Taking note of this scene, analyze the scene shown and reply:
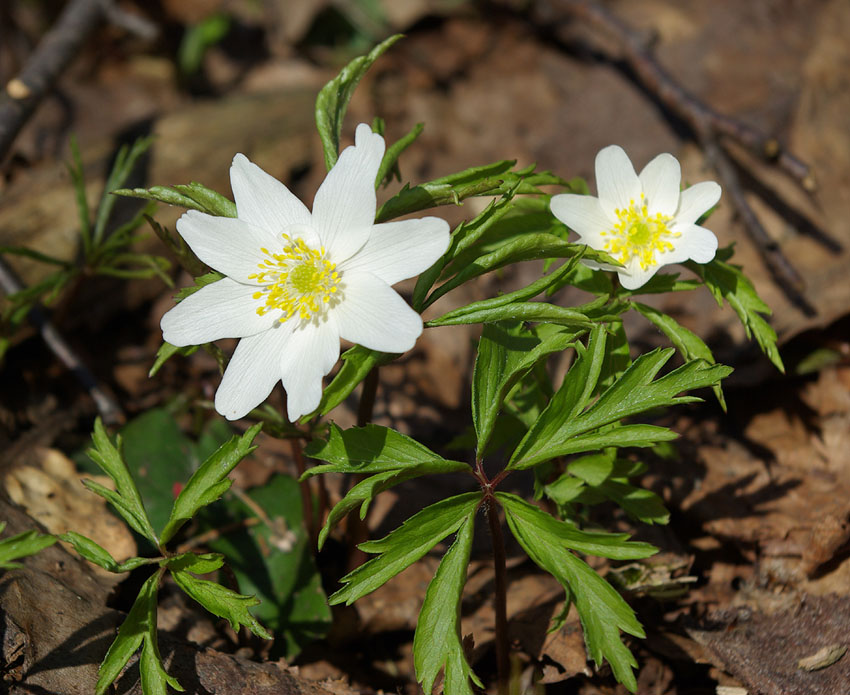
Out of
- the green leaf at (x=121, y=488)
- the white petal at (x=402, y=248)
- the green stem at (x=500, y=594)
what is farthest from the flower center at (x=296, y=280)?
the green stem at (x=500, y=594)

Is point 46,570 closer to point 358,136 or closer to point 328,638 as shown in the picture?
point 328,638

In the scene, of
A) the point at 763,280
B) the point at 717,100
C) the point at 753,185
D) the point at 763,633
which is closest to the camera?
the point at 763,633

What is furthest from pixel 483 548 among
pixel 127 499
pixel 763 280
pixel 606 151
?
pixel 763 280

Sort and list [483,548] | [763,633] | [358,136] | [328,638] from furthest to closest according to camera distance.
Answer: [483,548]
[328,638]
[763,633]
[358,136]

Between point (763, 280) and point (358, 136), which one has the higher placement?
point (358, 136)

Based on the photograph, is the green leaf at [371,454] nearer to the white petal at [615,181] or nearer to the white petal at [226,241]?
the white petal at [226,241]
